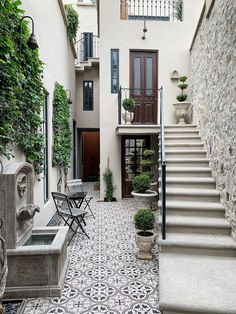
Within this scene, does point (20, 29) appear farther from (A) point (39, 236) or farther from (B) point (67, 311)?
(B) point (67, 311)

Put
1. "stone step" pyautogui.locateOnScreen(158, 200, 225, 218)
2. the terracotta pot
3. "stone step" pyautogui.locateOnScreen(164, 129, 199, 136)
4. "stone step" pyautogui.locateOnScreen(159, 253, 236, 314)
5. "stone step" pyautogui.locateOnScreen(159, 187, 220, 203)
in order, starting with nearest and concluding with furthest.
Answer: "stone step" pyautogui.locateOnScreen(159, 253, 236, 314) → the terracotta pot → "stone step" pyautogui.locateOnScreen(158, 200, 225, 218) → "stone step" pyautogui.locateOnScreen(159, 187, 220, 203) → "stone step" pyautogui.locateOnScreen(164, 129, 199, 136)

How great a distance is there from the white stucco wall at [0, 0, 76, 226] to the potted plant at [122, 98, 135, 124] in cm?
186

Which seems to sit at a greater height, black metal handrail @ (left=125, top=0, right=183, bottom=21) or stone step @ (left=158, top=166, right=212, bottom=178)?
black metal handrail @ (left=125, top=0, right=183, bottom=21)

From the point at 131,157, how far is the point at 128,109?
1.56 m

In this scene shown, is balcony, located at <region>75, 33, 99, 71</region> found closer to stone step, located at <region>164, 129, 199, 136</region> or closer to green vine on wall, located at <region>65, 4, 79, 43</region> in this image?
green vine on wall, located at <region>65, 4, 79, 43</region>

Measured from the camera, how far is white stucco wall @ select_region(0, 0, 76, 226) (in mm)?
4102

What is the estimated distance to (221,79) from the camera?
3.68 m

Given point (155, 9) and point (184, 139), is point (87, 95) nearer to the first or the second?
point (155, 9)

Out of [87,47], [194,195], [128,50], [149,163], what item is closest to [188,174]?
[194,195]

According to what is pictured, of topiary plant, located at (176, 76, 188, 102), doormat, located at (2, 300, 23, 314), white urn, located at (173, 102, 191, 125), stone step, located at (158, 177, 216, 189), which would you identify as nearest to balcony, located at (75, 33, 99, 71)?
topiary plant, located at (176, 76, 188, 102)

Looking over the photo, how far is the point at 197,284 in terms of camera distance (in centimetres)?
242

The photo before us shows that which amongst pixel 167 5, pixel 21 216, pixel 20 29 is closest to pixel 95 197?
pixel 21 216

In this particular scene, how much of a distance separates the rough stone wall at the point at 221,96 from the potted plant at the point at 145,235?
42.4 inches

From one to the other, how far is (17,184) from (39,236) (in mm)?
883
